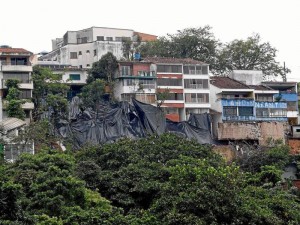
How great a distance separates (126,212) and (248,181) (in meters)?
7.75

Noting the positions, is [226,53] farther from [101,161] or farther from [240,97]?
[101,161]

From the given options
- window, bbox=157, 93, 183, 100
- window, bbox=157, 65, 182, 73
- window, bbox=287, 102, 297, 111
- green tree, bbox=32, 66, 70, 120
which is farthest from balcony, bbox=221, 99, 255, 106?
green tree, bbox=32, 66, 70, 120

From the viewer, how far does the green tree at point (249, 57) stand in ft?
198

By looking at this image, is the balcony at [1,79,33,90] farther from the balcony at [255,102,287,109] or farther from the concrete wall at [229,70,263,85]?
the concrete wall at [229,70,263,85]

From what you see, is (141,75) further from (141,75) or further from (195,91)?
(195,91)

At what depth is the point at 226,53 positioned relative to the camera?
60.8m

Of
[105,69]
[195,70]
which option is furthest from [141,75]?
[195,70]

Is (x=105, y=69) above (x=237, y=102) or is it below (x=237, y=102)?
above

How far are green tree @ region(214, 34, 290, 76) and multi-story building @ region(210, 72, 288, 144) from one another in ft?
13.6

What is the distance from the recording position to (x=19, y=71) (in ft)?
164

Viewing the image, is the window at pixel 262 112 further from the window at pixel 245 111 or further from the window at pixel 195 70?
the window at pixel 195 70

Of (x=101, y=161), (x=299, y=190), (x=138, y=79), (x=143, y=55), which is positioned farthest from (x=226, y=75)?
(x=101, y=161)

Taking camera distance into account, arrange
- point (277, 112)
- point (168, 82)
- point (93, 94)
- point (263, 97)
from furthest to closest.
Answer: point (263, 97) → point (277, 112) → point (168, 82) → point (93, 94)

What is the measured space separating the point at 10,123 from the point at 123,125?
7586mm
